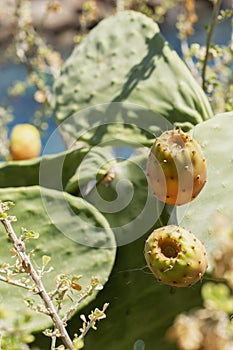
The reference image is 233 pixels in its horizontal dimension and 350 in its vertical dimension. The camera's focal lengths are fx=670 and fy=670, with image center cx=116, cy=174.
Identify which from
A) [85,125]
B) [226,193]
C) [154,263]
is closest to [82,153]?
[85,125]

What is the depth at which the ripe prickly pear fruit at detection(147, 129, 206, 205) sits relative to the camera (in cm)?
84

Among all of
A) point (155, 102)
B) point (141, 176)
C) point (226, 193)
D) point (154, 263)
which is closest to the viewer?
point (154, 263)

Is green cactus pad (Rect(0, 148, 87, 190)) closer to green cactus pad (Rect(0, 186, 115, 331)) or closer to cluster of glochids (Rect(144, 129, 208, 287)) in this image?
green cactus pad (Rect(0, 186, 115, 331))

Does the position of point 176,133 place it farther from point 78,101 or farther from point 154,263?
point 78,101

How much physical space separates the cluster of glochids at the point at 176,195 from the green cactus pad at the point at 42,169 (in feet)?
0.91

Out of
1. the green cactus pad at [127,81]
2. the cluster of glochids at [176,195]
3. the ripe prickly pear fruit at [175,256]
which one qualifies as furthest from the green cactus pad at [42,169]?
the ripe prickly pear fruit at [175,256]

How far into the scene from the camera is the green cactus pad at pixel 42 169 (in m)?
1.13

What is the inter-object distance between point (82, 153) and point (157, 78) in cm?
27

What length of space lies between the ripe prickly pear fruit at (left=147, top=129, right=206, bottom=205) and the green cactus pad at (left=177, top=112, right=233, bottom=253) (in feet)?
0.21

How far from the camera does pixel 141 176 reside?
107 centimetres

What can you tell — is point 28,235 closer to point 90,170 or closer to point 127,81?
point 90,170

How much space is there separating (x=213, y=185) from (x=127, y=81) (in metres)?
0.43

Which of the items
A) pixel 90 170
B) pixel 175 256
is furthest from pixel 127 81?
pixel 175 256

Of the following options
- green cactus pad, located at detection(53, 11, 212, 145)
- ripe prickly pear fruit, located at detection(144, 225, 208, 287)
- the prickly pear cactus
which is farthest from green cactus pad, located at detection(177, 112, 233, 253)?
green cactus pad, located at detection(53, 11, 212, 145)
